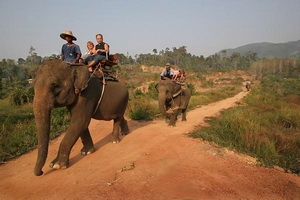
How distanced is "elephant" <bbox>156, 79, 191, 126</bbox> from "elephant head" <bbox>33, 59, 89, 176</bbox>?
4239mm

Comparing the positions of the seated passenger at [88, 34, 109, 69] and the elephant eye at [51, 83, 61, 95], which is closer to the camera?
the elephant eye at [51, 83, 61, 95]

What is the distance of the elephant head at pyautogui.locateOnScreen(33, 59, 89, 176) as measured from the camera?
4.59m

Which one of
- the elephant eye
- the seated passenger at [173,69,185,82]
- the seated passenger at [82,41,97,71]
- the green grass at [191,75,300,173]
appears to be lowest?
the green grass at [191,75,300,173]

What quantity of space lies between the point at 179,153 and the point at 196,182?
4.88ft

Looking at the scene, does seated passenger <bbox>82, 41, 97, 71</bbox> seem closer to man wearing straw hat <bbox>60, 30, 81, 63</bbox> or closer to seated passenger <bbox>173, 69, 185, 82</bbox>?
man wearing straw hat <bbox>60, 30, 81, 63</bbox>

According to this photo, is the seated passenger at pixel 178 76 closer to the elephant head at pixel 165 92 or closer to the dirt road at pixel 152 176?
the elephant head at pixel 165 92

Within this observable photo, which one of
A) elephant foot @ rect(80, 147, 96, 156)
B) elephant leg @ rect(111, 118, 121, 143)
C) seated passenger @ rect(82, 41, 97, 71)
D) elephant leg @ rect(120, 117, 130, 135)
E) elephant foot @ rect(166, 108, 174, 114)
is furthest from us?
elephant foot @ rect(166, 108, 174, 114)

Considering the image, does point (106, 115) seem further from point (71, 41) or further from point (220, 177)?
point (220, 177)

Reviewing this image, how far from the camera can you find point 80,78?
5168 millimetres

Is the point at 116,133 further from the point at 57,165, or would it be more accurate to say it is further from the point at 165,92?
the point at 165,92

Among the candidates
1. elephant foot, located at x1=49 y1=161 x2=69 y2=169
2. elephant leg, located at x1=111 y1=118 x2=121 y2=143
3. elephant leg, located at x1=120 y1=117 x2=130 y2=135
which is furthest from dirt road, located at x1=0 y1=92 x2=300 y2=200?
elephant leg, located at x1=120 y1=117 x2=130 y2=135

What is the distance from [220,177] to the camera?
4664 millimetres

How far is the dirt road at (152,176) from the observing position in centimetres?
408

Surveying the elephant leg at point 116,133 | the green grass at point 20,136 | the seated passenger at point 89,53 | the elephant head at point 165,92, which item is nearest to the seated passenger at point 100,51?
the seated passenger at point 89,53
